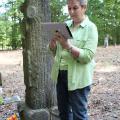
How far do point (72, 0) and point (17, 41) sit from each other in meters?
21.5

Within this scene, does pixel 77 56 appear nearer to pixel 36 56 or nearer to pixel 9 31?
pixel 36 56

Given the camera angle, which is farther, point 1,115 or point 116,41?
point 116,41

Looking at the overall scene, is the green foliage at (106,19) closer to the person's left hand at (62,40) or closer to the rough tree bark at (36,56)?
the rough tree bark at (36,56)

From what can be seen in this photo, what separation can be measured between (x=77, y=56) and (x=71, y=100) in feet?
1.59

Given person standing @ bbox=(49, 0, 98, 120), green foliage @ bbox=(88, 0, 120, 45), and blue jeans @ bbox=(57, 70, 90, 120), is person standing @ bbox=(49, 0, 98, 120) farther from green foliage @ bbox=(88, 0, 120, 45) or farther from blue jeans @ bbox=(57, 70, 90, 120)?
green foliage @ bbox=(88, 0, 120, 45)

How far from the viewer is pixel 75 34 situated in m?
3.38

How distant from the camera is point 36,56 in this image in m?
4.40

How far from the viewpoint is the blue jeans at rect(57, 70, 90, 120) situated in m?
3.40

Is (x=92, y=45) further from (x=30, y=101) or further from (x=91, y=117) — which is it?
(x=91, y=117)

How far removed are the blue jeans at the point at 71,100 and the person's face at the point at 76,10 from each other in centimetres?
55

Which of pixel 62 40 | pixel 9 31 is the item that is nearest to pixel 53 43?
pixel 62 40

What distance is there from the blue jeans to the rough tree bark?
2.58ft

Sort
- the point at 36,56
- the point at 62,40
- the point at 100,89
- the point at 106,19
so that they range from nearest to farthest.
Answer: the point at 62,40
the point at 36,56
the point at 100,89
the point at 106,19

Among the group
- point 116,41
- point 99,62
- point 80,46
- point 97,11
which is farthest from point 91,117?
point 116,41
